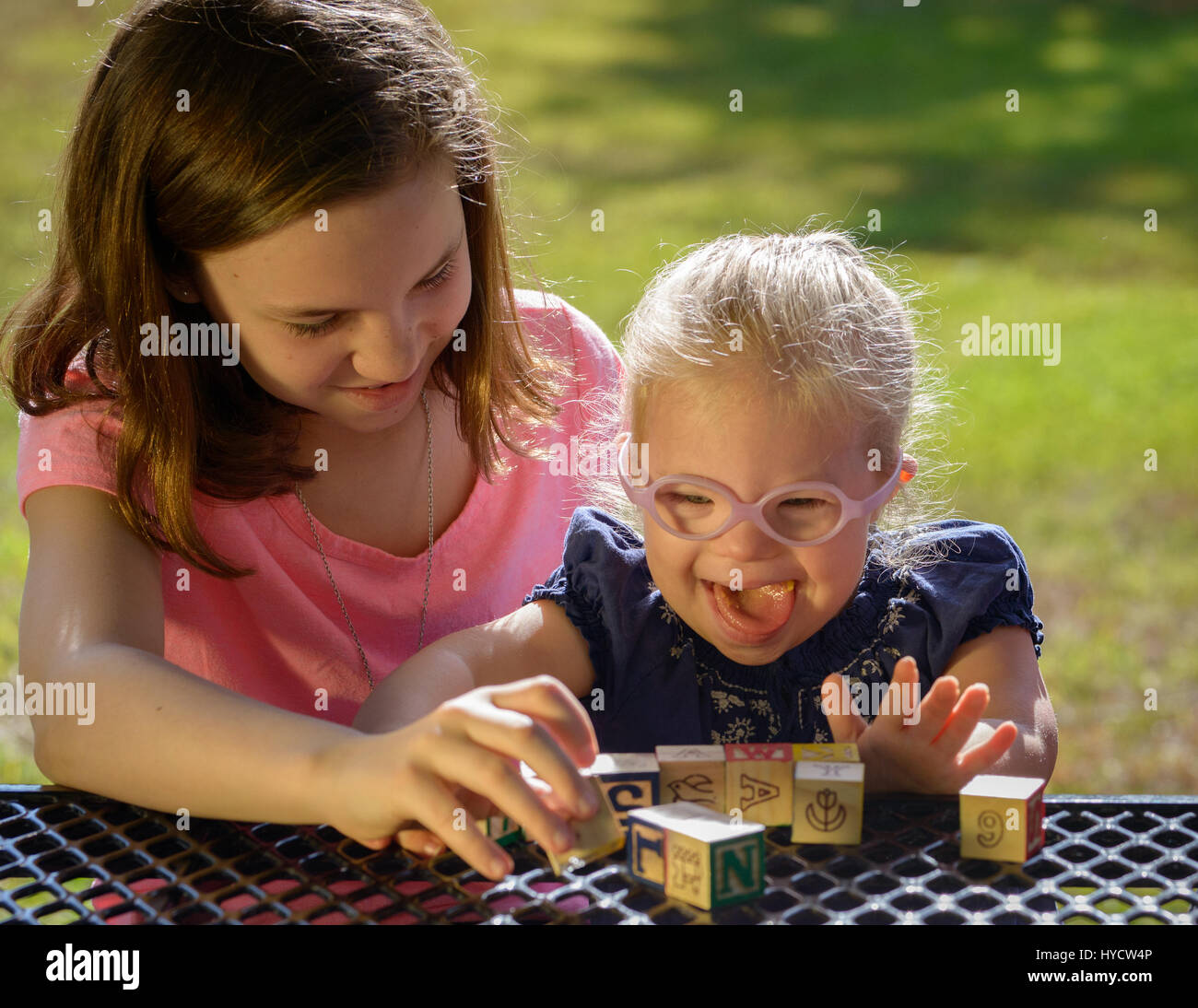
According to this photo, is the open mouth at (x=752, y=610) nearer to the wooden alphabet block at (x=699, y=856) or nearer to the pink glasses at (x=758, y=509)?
the pink glasses at (x=758, y=509)

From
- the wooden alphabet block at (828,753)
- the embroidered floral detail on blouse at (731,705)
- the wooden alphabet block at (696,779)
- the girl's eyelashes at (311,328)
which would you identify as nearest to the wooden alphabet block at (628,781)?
the wooden alphabet block at (696,779)

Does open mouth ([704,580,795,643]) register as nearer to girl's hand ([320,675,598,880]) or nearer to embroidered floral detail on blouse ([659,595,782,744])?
embroidered floral detail on blouse ([659,595,782,744])

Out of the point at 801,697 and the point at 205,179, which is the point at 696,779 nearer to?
the point at 801,697

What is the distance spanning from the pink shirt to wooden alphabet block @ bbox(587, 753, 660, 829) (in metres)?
0.75

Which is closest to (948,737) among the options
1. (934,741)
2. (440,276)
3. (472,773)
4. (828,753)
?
(934,741)

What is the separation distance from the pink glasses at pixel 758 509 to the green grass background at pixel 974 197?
2.35 ft

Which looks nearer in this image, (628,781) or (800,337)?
(628,781)

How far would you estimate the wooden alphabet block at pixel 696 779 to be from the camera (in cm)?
134

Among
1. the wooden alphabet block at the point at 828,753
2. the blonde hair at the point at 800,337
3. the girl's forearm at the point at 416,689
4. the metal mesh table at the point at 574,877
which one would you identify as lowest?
the metal mesh table at the point at 574,877

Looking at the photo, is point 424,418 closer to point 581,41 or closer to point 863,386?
point 863,386

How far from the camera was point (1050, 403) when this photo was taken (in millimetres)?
5852

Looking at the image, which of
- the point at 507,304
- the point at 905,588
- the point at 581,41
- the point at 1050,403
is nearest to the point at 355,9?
the point at 507,304

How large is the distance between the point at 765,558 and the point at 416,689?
0.43 meters

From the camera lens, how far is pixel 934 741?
1.38 m
